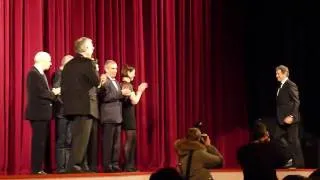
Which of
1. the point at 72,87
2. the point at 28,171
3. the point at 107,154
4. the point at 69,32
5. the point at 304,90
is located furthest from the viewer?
the point at 304,90

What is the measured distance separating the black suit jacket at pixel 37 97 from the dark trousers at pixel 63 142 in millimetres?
583

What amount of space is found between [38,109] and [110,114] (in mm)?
914

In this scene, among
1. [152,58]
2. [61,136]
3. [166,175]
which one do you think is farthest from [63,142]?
[166,175]

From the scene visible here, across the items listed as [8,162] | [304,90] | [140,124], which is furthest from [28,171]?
[304,90]

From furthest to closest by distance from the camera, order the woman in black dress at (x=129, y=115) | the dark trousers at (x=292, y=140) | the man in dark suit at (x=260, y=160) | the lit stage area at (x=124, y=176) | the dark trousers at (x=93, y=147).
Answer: the dark trousers at (x=292, y=140) < the woman in black dress at (x=129, y=115) < the dark trousers at (x=93, y=147) < the lit stage area at (x=124, y=176) < the man in dark suit at (x=260, y=160)

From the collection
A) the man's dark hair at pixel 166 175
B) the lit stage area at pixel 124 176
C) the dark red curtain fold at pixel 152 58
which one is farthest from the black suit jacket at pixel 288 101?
the man's dark hair at pixel 166 175

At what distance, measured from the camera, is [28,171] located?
8.36 meters

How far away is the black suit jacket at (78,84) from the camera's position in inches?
268

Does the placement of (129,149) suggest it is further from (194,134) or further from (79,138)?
(194,134)

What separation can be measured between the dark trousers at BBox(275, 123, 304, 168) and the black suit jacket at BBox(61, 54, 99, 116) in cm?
327

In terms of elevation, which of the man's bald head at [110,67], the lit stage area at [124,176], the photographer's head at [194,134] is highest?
the man's bald head at [110,67]

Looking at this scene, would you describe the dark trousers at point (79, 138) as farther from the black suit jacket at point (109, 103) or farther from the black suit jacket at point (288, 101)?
the black suit jacket at point (288, 101)

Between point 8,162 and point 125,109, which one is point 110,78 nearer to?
point 125,109

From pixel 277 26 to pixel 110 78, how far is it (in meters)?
3.67
